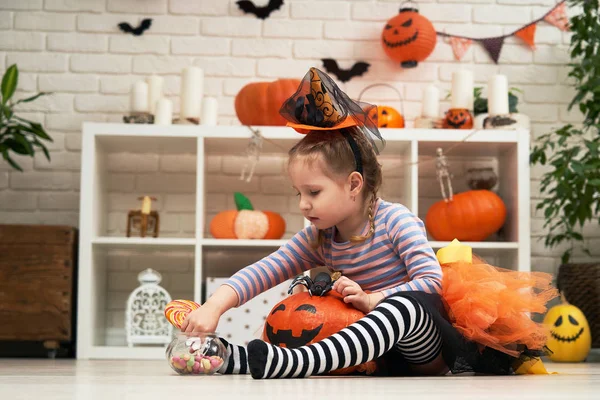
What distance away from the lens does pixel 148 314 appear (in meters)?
3.32

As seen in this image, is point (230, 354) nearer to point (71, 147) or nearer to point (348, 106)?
point (348, 106)

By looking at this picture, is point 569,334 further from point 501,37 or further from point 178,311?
point 178,311

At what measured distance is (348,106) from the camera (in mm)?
1933

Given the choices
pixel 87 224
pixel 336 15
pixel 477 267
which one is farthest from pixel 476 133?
pixel 87 224

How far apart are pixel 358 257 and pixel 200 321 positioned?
435mm

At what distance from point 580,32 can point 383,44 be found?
0.84 m

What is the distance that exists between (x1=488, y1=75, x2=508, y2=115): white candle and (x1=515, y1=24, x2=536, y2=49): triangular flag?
22.5 inches

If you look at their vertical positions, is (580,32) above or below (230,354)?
above

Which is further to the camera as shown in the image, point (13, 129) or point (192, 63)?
point (192, 63)

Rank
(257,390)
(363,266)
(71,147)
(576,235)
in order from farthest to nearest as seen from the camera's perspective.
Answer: (71,147) → (576,235) → (363,266) → (257,390)

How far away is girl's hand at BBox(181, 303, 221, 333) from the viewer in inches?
71.4

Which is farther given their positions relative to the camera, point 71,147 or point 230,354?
point 71,147

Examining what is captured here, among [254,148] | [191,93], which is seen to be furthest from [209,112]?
[254,148]

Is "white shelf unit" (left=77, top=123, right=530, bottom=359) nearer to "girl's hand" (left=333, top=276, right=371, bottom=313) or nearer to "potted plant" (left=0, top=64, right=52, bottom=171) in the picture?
"potted plant" (left=0, top=64, right=52, bottom=171)
